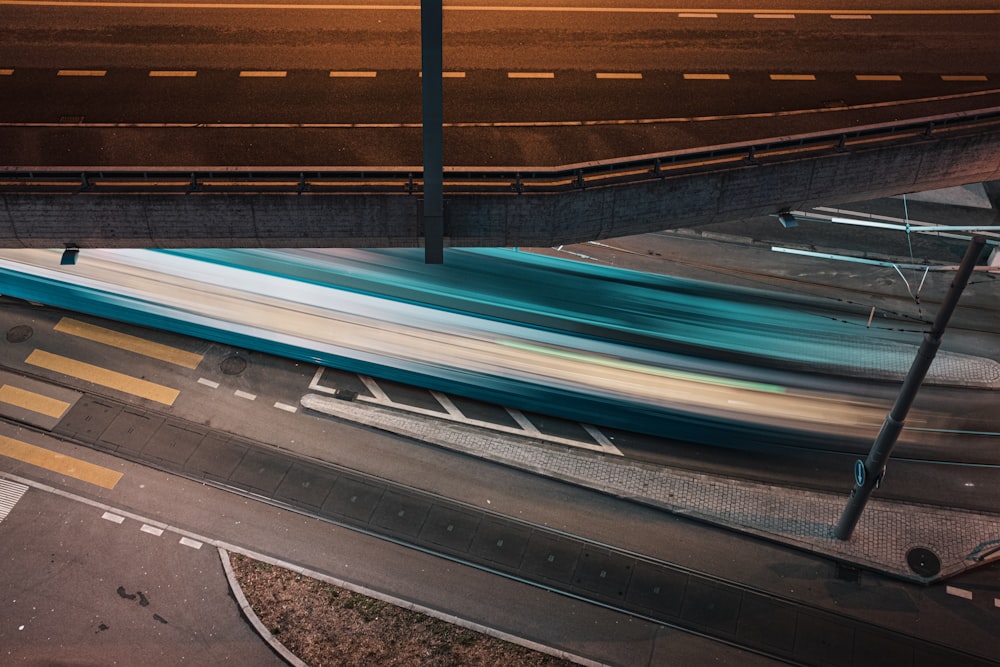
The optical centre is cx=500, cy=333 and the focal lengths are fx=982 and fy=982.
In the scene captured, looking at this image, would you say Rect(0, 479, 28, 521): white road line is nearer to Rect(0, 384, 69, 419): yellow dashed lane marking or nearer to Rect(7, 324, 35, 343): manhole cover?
Rect(0, 384, 69, 419): yellow dashed lane marking

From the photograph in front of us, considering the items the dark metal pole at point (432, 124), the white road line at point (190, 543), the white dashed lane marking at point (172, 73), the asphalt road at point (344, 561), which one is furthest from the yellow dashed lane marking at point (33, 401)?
the dark metal pole at point (432, 124)

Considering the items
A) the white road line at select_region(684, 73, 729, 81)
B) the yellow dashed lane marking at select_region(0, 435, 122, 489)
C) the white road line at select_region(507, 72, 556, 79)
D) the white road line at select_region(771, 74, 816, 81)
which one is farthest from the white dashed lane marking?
the white road line at select_region(771, 74, 816, 81)

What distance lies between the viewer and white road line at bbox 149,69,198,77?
90.7 feet

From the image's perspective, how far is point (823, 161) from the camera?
24.9 m

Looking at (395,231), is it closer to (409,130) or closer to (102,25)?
(409,130)

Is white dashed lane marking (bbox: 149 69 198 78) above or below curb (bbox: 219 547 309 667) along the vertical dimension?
above

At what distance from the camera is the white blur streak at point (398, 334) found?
2748 cm

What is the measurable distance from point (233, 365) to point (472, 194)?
1064 centimetres

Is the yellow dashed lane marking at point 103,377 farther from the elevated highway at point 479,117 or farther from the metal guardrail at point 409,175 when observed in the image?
the metal guardrail at point 409,175

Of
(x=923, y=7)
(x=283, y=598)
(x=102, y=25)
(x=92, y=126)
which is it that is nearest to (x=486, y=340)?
(x=283, y=598)

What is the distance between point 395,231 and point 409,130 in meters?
3.46

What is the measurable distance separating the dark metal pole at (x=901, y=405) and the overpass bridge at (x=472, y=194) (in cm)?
478

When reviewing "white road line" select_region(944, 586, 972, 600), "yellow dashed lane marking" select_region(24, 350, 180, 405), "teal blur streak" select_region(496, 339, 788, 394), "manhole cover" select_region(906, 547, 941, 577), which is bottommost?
"white road line" select_region(944, 586, 972, 600)

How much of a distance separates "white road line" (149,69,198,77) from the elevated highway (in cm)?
8
